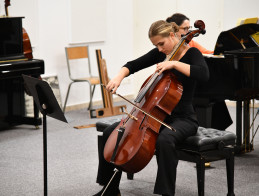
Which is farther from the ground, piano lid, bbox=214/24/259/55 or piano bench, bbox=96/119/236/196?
piano lid, bbox=214/24/259/55

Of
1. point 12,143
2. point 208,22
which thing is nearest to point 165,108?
point 12,143

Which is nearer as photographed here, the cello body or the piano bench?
the cello body

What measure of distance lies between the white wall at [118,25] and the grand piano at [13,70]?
659mm

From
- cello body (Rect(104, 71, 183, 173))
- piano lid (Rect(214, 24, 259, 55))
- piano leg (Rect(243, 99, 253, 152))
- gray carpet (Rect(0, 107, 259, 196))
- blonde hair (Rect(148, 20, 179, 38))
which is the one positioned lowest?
gray carpet (Rect(0, 107, 259, 196))

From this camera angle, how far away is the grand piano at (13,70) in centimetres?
469

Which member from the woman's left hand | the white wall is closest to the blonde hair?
the woman's left hand

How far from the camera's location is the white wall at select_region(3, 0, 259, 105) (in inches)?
231

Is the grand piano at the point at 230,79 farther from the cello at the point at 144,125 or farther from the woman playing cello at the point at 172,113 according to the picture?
the cello at the point at 144,125

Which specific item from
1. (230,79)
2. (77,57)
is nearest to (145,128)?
(230,79)

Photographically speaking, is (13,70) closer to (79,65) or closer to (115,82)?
(79,65)

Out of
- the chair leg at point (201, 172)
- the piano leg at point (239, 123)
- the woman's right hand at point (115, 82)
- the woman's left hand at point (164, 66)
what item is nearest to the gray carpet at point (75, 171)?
the piano leg at point (239, 123)

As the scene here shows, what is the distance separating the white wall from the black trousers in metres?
3.25

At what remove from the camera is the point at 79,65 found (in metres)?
6.43

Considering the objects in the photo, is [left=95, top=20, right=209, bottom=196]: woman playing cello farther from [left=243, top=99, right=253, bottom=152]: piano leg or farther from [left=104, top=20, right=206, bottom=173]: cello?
[left=243, top=99, right=253, bottom=152]: piano leg
